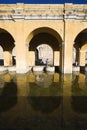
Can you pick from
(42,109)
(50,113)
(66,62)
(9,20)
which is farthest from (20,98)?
(9,20)

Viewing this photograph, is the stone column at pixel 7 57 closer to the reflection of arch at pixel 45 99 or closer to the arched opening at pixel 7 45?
the arched opening at pixel 7 45

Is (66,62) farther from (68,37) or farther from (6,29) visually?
(6,29)

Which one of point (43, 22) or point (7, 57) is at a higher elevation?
point (43, 22)

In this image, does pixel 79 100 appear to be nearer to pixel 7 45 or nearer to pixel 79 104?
pixel 79 104

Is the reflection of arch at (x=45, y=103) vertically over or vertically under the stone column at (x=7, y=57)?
under

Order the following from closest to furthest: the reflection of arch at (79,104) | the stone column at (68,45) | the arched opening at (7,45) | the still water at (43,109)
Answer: the still water at (43,109) → the reflection of arch at (79,104) → the stone column at (68,45) → the arched opening at (7,45)

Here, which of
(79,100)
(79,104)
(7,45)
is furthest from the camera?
(7,45)

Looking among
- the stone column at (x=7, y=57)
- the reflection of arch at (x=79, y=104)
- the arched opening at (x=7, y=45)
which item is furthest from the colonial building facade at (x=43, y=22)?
the reflection of arch at (x=79, y=104)

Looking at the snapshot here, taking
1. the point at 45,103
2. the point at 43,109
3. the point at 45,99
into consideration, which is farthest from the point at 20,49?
the point at 43,109

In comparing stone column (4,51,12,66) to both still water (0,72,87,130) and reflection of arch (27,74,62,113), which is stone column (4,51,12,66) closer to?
still water (0,72,87,130)

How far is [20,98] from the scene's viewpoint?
30.1 feet

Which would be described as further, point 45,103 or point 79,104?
point 45,103

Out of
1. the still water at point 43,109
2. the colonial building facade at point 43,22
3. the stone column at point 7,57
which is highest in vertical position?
the colonial building facade at point 43,22

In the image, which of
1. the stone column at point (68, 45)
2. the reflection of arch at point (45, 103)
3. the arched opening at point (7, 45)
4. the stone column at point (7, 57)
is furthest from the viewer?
the stone column at point (7, 57)
